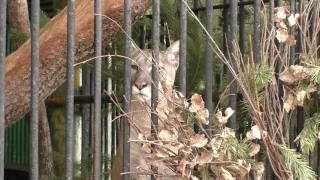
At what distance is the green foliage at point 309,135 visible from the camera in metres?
2.58

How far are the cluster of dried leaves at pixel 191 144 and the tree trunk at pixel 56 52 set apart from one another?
3.44 feet

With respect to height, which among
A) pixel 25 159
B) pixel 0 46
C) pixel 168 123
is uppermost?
pixel 0 46

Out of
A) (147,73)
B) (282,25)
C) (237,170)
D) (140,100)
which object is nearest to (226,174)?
(237,170)

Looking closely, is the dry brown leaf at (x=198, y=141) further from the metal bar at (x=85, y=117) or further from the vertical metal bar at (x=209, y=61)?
the metal bar at (x=85, y=117)

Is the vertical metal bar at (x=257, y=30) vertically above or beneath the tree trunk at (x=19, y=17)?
beneath

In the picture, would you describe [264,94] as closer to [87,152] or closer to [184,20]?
[184,20]

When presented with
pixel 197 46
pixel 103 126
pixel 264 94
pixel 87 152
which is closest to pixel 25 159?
pixel 103 126

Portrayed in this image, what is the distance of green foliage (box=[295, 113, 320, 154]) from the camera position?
8.48ft

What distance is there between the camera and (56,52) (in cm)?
339

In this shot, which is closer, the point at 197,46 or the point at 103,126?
the point at 197,46

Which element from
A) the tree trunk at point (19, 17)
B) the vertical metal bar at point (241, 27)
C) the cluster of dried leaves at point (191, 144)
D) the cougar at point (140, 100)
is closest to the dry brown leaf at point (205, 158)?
the cluster of dried leaves at point (191, 144)

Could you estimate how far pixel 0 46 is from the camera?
206 centimetres

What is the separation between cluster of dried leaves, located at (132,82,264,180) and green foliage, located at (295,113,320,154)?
0.28 m

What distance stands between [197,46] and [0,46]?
96.1 inches
